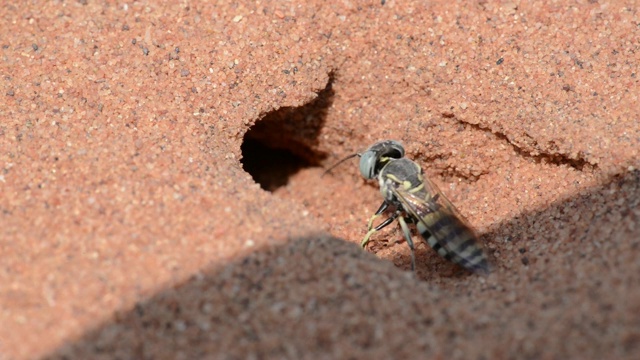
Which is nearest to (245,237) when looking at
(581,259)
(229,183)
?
(229,183)

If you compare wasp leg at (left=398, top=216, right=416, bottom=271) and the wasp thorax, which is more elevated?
the wasp thorax

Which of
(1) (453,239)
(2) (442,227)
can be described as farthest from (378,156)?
(1) (453,239)

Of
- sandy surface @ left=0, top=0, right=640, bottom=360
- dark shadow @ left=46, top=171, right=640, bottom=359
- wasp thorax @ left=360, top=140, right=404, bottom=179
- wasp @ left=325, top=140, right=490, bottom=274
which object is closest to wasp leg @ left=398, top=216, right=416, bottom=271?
wasp @ left=325, top=140, right=490, bottom=274

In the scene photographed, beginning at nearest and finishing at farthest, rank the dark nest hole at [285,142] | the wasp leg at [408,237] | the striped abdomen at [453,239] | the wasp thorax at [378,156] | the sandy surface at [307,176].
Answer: the sandy surface at [307,176], the striped abdomen at [453,239], the wasp leg at [408,237], the wasp thorax at [378,156], the dark nest hole at [285,142]

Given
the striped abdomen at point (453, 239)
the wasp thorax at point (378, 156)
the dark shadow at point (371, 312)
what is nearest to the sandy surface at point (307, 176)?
the dark shadow at point (371, 312)

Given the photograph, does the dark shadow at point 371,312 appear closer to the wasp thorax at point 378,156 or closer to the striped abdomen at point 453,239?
the striped abdomen at point 453,239

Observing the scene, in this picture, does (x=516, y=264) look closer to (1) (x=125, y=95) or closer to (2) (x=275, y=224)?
(2) (x=275, y=224)

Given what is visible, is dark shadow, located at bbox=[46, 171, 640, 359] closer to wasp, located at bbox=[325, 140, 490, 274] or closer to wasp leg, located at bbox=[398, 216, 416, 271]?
wasp, located at bbox=[325, 140, 490, 274]
